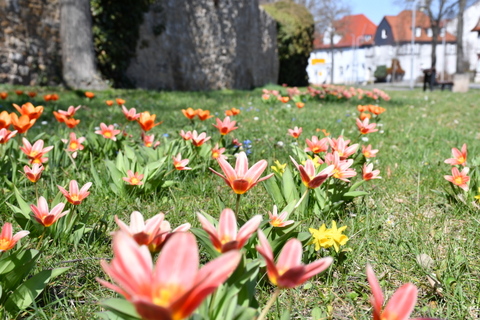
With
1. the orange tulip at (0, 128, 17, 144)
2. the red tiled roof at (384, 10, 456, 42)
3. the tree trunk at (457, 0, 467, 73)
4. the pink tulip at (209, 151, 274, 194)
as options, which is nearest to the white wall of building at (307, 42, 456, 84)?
the red tiled roof at (384, 10, 456, 42)

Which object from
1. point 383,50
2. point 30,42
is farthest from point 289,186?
point 383,50

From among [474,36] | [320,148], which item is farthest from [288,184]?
[474,36]

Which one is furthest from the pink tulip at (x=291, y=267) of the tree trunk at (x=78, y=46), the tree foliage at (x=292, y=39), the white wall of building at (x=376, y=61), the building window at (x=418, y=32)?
the building window at (x=418, y=32)

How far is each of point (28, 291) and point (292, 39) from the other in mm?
19688

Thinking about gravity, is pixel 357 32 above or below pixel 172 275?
above

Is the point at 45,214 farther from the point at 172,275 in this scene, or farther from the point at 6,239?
the point at 172,275

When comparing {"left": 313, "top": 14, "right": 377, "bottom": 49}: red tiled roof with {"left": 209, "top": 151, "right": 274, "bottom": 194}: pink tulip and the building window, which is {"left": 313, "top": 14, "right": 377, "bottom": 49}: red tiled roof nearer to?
the building window

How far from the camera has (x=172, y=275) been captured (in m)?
0.56

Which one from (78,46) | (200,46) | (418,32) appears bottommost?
(78,46)

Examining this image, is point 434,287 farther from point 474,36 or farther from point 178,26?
point 474,36

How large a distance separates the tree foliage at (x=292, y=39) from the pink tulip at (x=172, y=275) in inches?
779

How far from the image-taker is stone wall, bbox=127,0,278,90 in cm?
1144

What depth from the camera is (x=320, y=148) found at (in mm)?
2168

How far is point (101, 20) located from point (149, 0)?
145 centimetres
